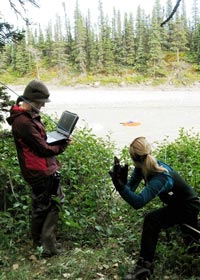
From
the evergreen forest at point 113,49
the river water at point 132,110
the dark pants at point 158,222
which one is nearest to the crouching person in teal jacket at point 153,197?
the dark pants at point 158,222

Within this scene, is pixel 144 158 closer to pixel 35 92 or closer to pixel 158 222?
pixel 158 222

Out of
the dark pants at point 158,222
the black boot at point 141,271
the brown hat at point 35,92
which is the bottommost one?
the black boot at point 141,271

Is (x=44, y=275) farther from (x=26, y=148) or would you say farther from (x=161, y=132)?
(x=161, y=132)

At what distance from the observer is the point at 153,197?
3215 millimetres

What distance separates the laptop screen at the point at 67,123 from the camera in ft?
12.6

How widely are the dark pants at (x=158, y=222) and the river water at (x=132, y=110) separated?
5.63 m

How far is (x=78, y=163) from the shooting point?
18.4 feet

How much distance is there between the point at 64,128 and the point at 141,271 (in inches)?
62.0

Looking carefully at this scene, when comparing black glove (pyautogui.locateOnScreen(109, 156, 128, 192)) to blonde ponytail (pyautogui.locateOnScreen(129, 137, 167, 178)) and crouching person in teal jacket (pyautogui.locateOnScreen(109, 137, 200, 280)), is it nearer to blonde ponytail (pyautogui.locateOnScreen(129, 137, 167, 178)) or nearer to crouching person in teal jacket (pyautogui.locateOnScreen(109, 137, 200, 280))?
crouching person in teal jacket (pyautogui.locateOnScreen(109, 137, 200, 280))

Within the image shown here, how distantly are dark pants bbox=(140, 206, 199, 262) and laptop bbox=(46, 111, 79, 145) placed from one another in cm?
112

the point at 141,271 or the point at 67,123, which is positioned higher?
the point at 67,123

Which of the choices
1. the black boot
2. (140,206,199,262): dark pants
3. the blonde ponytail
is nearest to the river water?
(140,206,199,262): dark pants

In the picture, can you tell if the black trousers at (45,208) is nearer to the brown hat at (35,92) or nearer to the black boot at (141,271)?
the brown hat at (35,92)

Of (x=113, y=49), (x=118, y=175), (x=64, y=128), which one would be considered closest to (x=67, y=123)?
(x=64, y=128)
